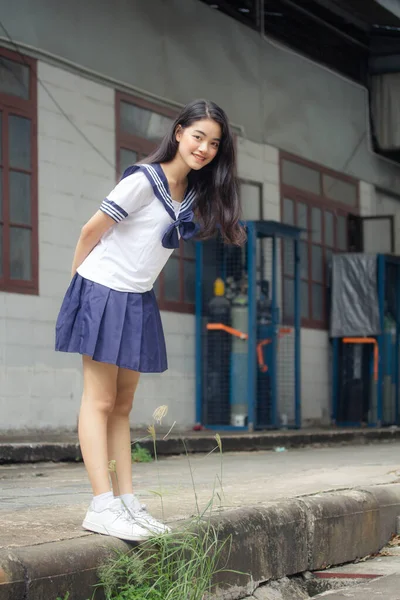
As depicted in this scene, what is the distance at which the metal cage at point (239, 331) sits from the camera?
11.9m

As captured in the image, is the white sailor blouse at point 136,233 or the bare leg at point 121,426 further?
the bare leg at point 121,426

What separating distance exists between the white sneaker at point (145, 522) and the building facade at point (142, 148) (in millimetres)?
5623

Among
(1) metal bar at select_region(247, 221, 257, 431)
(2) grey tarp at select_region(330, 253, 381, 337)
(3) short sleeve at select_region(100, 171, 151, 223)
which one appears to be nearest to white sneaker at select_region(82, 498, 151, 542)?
(3) short sleeve at select_region(100, 171, 151, 223)

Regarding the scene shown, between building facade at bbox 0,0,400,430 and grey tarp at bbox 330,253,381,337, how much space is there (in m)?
0.27

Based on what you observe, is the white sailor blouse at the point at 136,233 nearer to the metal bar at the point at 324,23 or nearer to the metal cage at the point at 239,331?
the metal cage at the point at 239,331

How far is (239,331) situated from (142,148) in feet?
7.52

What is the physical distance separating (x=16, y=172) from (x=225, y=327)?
336 centimetres

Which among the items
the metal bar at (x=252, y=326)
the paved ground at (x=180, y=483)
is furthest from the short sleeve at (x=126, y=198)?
the metal bar at (x=252, y=326)

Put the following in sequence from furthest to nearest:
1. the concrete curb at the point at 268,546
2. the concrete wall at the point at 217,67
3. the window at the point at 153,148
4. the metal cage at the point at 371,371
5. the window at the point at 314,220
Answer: the metal cage at the point at 371,371 < the window at the point at 314,220 < the window at the point at 153,148 < the concrete wall at the point at 217,67 < the concrete curb at the point at 268,546

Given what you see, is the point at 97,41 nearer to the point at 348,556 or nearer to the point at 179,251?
the point at 179,251

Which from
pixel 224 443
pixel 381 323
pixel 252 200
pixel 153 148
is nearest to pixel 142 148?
pixel 153 148

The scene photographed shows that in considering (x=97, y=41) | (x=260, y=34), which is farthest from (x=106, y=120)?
(x=260, y=34)

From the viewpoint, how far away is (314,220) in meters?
14.4

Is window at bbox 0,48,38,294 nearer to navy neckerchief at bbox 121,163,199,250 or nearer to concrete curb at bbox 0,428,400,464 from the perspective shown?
concrete curb at bbox 0,428,400,464
